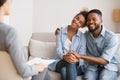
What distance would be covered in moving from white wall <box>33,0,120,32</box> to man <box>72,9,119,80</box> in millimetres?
1938

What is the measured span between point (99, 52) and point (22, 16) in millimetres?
2237

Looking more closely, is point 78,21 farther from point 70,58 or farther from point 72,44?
point 70,58

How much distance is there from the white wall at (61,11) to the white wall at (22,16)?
0.11 metres

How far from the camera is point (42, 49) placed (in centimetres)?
298

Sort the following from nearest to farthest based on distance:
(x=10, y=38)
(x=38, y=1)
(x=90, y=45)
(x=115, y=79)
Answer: (x=10, y=38)
(x=115, y=79)
(x=90, y=45)
(x=38, y=1)

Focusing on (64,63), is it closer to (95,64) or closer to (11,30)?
(95,64)

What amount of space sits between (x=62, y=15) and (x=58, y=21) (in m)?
0.14

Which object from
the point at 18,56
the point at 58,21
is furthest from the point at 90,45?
the point at 58,21

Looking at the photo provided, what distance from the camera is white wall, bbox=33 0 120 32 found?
4.49 m

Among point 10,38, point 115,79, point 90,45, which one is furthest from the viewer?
point 90,45

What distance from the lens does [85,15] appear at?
2674mm

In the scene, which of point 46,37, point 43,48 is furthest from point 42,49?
point 46,37

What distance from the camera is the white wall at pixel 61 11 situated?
4.49 metres

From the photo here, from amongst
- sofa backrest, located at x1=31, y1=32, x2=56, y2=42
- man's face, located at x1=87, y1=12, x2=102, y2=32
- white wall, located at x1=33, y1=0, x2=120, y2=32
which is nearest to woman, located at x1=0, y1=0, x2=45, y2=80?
man's face, located at x1=87, y1=12, x2=102, y2=32
